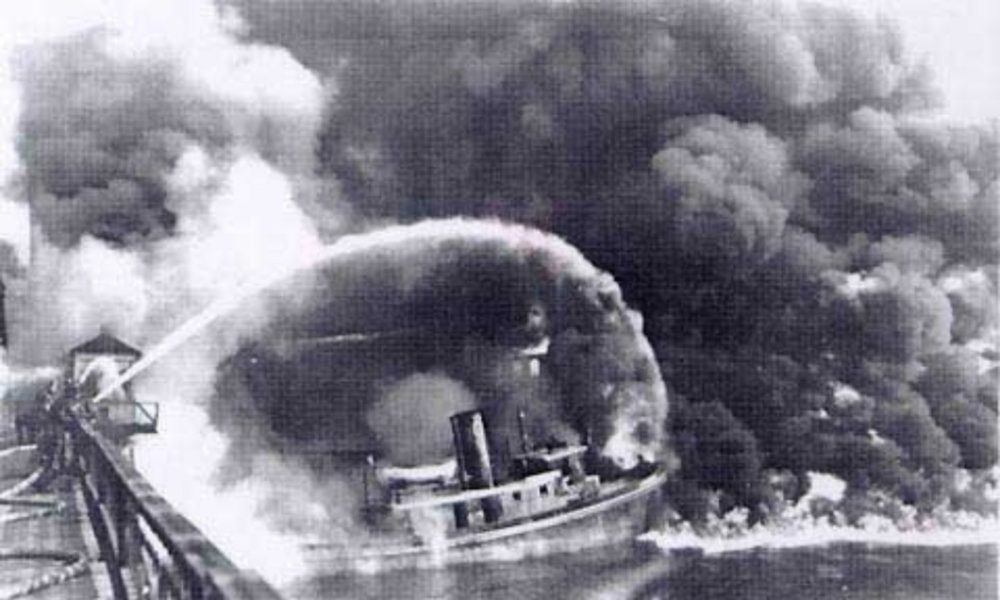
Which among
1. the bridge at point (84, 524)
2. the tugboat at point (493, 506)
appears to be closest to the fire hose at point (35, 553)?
the bridge at point (84, 524)

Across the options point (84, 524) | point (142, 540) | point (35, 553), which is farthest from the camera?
point (84, 524)

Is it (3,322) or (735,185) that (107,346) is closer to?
(3,322)

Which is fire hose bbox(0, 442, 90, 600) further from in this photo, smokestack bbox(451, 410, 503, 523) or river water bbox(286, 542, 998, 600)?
smokestack bbox(451, 410, 503, 523)

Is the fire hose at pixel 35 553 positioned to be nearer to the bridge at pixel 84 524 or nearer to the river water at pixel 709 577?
the bridge at pixel 84 524

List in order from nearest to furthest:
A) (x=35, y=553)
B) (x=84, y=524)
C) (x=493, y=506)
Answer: (x=35, y=553)
(x=84, y=524)
(x=493, y=506)

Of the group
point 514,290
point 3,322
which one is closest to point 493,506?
point 514,290

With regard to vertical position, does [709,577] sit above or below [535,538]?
below

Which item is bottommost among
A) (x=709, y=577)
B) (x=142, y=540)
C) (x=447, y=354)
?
(x=709, y=577)
